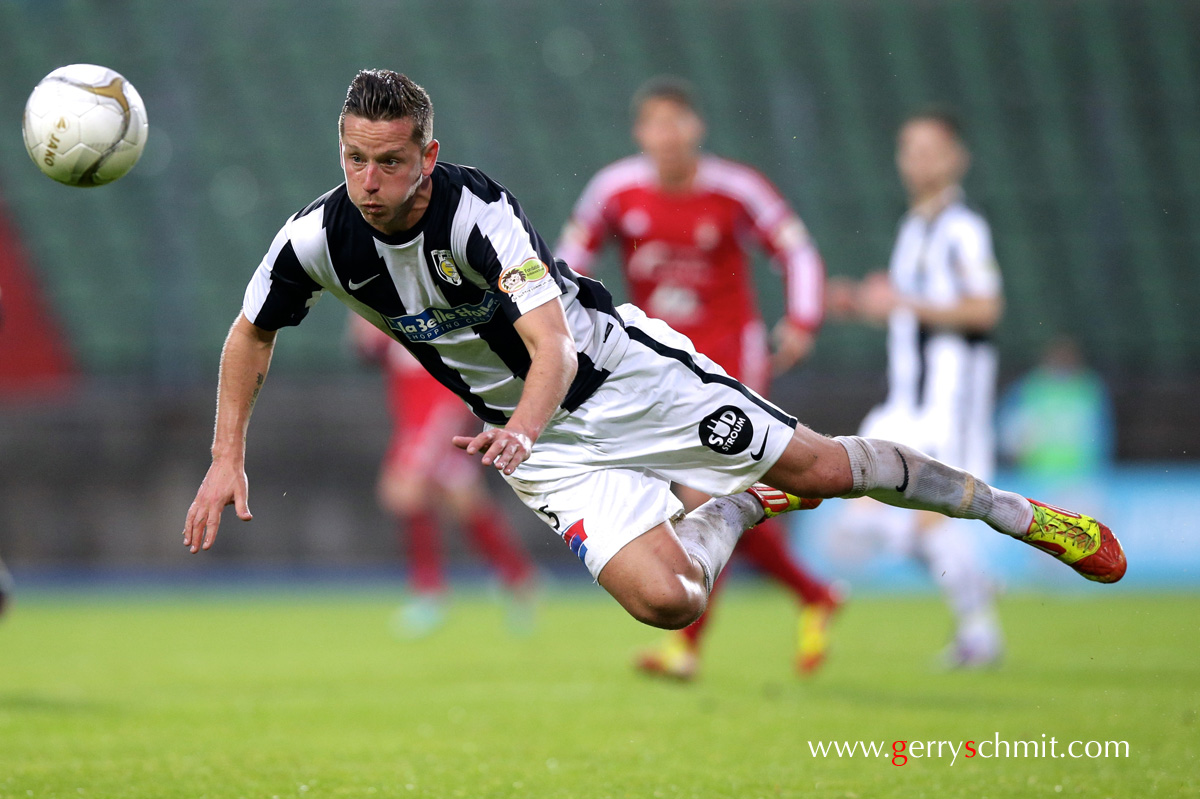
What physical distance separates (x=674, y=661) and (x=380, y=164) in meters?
3.54

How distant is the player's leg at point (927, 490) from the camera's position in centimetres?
453

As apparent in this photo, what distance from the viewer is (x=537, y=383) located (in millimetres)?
3760

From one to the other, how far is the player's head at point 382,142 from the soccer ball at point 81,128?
943 millimetres

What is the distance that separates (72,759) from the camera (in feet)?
15.0

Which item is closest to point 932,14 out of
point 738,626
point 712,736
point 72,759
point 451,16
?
point 451,16

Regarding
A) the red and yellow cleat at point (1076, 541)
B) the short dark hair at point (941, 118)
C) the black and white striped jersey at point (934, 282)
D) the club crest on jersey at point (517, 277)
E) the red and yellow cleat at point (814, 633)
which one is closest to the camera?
the club crest on jersey at point (517, 277)

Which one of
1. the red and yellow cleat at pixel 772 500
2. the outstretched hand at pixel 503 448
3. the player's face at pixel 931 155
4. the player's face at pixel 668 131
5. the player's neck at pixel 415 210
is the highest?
the player's face at pixel 931 155

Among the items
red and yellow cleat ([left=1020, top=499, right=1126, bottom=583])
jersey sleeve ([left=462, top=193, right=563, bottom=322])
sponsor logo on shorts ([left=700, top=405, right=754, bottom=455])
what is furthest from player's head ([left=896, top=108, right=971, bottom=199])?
jersey sleeve ([left=462, top=193, right=563, bottom=322])

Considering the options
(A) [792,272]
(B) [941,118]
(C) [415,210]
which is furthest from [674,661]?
(B) [941,118]

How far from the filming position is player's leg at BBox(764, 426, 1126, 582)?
14.9ft

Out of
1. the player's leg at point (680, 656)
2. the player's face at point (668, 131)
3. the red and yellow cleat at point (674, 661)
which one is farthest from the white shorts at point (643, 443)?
the player's face at point (668, 131)

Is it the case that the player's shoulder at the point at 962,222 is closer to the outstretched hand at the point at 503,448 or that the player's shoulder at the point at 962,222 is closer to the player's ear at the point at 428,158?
the player's ear at the point at 428,158

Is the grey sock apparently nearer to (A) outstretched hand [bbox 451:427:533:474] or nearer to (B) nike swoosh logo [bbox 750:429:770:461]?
A: (B) nike swoosh logo [bbox 750:429:770:461]

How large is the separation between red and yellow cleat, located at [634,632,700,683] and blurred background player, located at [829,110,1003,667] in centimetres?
159
